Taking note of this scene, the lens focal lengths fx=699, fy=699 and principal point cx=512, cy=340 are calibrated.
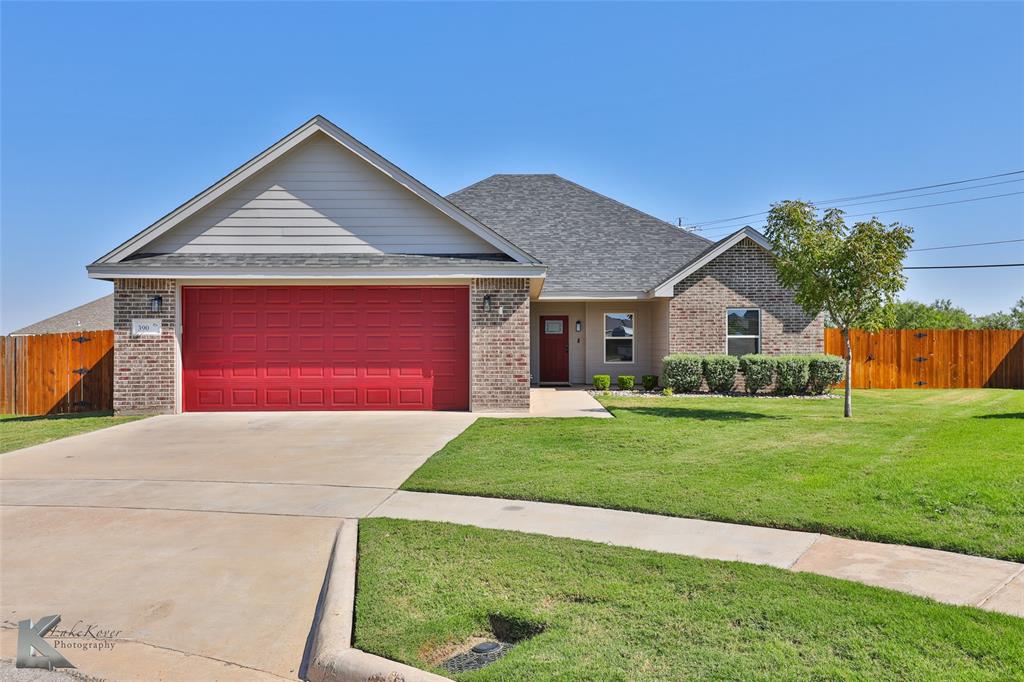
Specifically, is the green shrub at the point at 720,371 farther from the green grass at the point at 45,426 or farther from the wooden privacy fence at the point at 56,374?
the wooden privacy fence at the point at 56,374

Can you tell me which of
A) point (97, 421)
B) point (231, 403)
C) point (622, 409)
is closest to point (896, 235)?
point (622, 409)

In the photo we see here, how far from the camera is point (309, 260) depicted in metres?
14.9

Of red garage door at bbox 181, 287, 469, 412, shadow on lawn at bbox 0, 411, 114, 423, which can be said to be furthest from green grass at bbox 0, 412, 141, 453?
red garage door at bbox 181, 287, 469, 412

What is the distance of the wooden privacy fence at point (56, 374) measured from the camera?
669 inches

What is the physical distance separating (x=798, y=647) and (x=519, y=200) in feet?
79.4

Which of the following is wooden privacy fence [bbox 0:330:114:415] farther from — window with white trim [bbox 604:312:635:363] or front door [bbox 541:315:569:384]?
window with white trim [bbox 604:312:635:363]

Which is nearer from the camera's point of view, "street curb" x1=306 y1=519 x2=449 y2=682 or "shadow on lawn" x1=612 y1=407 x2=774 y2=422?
"street curb" x1=306 y1=519 x2=449 y2=682

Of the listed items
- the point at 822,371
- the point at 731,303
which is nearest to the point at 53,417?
the point at 731,303

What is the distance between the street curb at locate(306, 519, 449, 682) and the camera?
3.53 metres

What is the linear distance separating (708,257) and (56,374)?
17.4 m

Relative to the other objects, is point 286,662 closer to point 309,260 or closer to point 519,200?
point 309,260

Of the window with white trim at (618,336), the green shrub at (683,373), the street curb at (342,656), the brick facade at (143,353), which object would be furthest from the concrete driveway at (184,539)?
the window with white trim at (618,336)

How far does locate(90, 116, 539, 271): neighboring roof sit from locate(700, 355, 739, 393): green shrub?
7268mm

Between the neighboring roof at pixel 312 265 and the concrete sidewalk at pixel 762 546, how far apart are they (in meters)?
8.07
